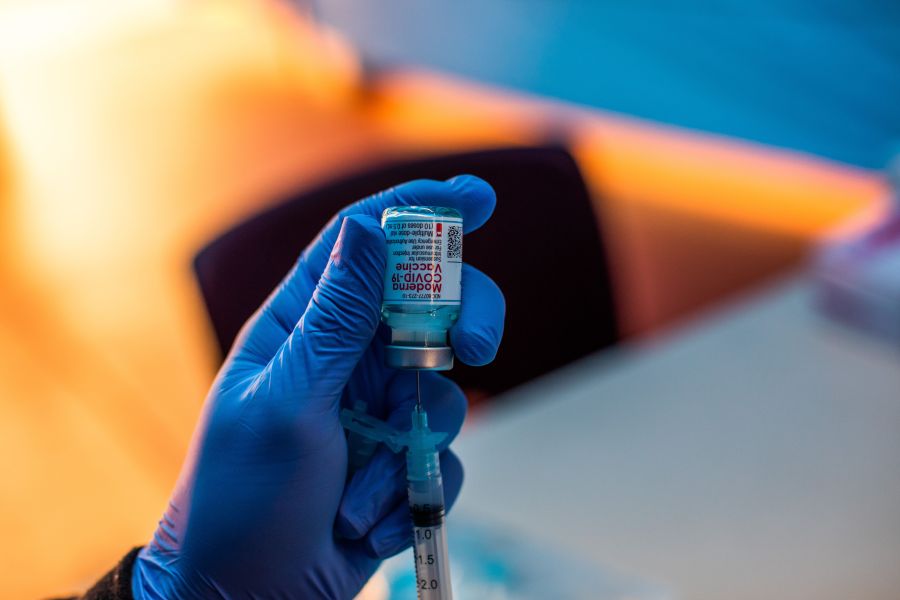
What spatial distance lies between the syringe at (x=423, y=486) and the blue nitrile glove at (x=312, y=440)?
0.4 inches

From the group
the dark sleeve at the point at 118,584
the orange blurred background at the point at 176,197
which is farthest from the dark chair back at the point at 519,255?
the dark sleeve at the point at 118,584

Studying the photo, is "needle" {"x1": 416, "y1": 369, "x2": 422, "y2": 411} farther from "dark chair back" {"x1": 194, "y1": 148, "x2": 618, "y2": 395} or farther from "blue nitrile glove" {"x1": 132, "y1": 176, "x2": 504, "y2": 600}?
"dark chair back" {"x1": 194, "y1": 148, "x2": 618, "y2": 395}

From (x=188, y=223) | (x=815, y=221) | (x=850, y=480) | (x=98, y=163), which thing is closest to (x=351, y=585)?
(x=850, y=480)

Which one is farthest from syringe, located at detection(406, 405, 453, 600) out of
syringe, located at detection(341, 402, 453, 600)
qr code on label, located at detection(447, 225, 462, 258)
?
qr code on label, located at detection(447, 225, 462, 258)

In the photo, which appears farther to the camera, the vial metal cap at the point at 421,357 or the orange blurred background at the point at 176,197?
the orange blurred background at the point at 176,197

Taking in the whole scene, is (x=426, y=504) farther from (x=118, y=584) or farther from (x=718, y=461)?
(x=718, y=461)

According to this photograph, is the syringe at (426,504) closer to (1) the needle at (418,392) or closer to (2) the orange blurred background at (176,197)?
(1) the needle at (418,392)

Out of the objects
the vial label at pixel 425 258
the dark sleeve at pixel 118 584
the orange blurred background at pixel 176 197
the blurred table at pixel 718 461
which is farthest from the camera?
the orange blurred background at pixel 176 197

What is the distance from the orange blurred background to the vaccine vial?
238 millimetres

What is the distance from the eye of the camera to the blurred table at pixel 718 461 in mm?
862

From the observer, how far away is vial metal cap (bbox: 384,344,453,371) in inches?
20.1

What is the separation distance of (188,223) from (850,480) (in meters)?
2.86

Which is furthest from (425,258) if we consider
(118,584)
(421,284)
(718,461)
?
(718,461)

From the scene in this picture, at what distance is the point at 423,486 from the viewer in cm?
55
